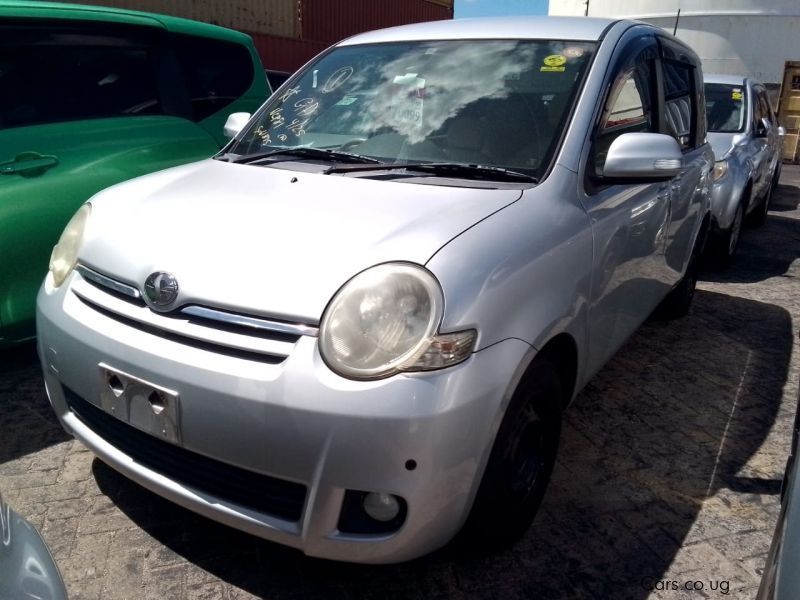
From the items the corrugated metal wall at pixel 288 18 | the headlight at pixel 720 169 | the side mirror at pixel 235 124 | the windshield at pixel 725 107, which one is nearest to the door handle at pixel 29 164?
the side mirror at pixel 235 124

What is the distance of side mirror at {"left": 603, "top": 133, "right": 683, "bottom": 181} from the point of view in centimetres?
239

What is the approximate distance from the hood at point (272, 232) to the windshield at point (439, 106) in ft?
1.06

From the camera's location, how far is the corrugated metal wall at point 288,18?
539 inches

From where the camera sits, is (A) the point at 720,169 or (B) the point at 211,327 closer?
(B) the point at 211,327

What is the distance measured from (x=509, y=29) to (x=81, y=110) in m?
2.32

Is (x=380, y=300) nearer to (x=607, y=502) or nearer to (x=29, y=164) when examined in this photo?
(x=607, y=502)

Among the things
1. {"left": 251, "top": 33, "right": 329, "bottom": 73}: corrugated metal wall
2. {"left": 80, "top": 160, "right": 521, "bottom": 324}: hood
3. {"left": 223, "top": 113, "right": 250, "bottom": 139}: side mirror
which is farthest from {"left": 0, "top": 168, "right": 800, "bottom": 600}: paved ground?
{"left": 251, "top": 33, "right": 329, "bottom": 73}: corrugated metal wall

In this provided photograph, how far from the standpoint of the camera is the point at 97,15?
377cm

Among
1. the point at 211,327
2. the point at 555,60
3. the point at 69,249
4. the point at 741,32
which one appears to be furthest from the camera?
the point at 741,32

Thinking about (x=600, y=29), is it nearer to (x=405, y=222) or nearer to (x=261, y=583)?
(x=405, y=222)

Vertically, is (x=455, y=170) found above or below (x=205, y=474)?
above

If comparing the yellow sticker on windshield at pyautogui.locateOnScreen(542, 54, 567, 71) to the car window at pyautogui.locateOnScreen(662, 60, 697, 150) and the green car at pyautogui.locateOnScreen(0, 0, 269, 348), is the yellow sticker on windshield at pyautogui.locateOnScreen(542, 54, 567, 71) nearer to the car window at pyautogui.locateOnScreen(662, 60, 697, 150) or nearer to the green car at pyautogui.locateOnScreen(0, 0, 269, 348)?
the car window at pyautogui.locateOnScreen(662, 60, 697, 150)

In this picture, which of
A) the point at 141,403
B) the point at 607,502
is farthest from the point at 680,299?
the point at 141,403

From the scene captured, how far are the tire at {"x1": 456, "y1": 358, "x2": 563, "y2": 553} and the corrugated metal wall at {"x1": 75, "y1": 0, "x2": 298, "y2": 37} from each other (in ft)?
39.1
